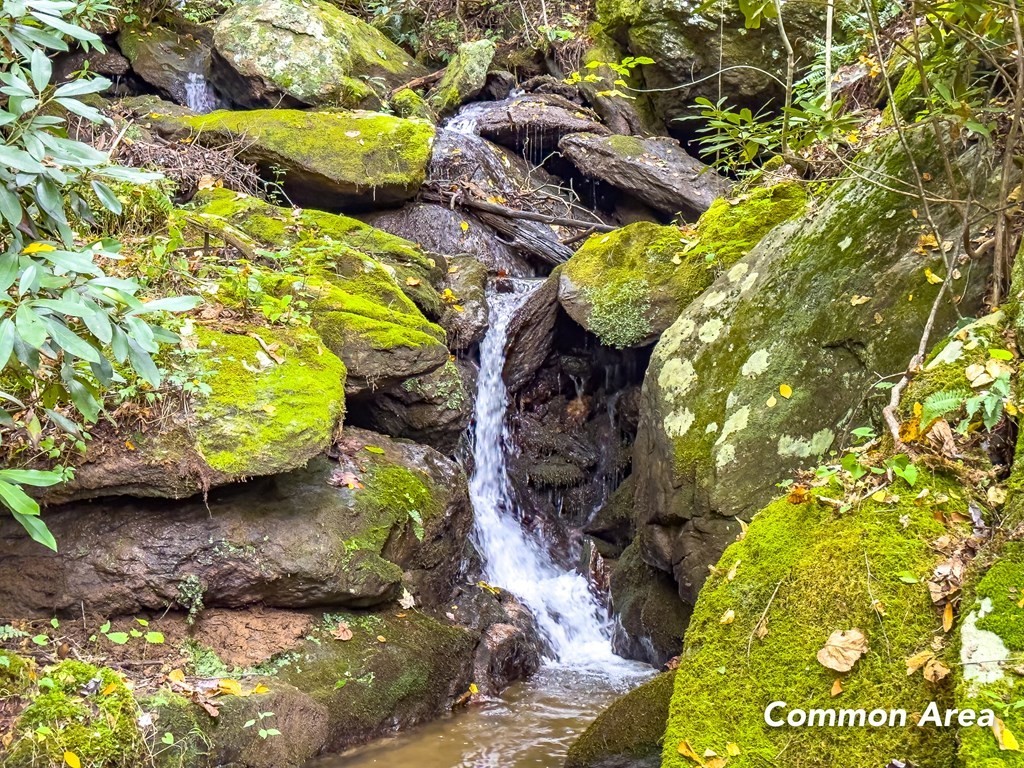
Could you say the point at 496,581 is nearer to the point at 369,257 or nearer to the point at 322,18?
the point at 369,257

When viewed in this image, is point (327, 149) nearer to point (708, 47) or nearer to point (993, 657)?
point (708, 47)

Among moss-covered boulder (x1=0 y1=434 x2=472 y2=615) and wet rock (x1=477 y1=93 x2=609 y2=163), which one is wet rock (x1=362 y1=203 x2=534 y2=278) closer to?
wet rock (x1=477 y1=93 x2=609 y2=163)

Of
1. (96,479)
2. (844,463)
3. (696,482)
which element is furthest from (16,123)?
(696,482)

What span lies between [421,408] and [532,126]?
6495mm

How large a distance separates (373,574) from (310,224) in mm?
4143

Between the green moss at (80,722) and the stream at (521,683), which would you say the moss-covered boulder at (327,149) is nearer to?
the stream at (521,683)

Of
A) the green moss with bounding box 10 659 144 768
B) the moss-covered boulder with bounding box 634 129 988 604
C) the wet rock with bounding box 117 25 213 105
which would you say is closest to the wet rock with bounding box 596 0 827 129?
the wet rock with bounding box 117 25 213 105

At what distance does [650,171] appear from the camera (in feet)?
33.3

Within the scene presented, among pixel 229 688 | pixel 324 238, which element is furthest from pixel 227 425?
pixel 324 238

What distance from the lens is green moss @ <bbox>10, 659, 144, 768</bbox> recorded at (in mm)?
3104

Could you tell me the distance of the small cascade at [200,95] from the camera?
11617 mm

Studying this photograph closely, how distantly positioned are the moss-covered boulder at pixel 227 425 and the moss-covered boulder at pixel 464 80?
783 cm

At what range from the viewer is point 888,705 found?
202 centimetres

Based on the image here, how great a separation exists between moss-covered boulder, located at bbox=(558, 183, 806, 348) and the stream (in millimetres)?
1127
